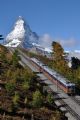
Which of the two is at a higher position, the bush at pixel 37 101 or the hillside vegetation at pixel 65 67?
the hillside vegetation at pixel 65 67

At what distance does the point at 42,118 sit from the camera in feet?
242

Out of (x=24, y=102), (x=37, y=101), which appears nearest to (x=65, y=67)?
(x=24, y=102)

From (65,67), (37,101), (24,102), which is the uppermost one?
(65,67)

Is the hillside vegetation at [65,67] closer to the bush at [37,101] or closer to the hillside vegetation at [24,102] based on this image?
the hillside vegetation at [24,102]

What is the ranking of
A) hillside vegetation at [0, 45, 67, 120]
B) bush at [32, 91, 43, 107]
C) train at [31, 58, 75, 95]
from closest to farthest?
hillside vegetation at [0, 45, 67, 120] < bush at [32, 91, 43, 107] < train at [31, 58, 75, 95]

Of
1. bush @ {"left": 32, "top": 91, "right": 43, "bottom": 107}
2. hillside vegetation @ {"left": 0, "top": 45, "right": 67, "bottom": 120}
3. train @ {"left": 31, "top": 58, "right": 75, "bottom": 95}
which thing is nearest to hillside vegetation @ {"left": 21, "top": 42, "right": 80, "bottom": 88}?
train @ {"left": 31, "top": 58, "right": 75, "bottom": 95}

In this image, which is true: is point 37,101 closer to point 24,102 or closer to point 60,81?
point 24,102

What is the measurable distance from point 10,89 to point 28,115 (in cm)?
1446

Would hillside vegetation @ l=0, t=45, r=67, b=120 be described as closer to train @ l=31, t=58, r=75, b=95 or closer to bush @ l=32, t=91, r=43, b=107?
bush @ l=32, t=91, r=43, b=107

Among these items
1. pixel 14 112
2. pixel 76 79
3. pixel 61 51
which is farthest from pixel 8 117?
pixel 61 51

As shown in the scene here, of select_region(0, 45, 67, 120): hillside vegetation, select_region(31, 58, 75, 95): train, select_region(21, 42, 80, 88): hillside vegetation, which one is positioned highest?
select_region(21, 42, 80, 88): hillside vegetation

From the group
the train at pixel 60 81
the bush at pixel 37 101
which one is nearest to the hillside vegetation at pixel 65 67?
the train at pixel 60 81

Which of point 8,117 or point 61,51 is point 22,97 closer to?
point 8,117

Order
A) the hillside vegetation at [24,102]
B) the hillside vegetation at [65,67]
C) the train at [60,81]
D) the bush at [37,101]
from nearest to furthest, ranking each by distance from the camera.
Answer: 1. the hillside vegetation at [24,102]
2. the bush at [37,101]
3. the train at [60,81]
4. the hillside vegetation at [65,67]
